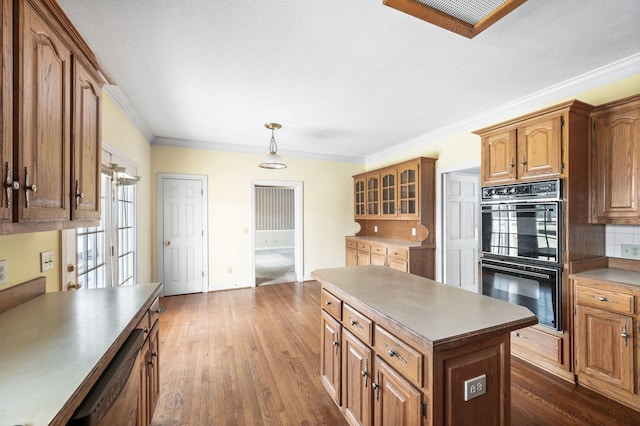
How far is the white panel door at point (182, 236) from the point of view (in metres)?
4.45

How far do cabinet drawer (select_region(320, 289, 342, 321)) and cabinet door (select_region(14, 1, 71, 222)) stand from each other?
153 cm

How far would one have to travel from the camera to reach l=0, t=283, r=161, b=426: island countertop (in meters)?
0.74

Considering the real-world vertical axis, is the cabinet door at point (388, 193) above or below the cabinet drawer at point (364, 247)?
above

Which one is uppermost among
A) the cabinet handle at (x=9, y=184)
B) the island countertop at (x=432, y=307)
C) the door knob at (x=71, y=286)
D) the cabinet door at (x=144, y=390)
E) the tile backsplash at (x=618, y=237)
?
the cabinet handle at (x=9, y=184)

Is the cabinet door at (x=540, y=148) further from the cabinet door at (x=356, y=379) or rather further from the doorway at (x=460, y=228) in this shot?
the cabinet door at (x=356, y=379)

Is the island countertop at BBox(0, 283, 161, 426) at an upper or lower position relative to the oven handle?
upper

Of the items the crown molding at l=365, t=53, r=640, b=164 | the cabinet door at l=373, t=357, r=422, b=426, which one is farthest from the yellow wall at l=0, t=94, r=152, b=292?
the crown molding at l=365, t=53, r=640, b=164

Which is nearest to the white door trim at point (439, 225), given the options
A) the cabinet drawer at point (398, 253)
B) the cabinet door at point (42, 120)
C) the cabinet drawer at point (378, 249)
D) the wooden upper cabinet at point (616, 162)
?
the cabinet drawer at point (398, 253)

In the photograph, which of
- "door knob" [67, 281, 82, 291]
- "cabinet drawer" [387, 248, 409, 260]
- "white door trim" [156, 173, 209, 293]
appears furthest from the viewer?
"white door trim" [156, 173, 209, 293]

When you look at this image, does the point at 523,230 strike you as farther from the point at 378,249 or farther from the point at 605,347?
the point at 378,249

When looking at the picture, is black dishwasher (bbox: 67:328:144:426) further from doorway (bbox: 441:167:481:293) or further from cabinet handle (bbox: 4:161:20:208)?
doorway (bbox: 441:167:481:293)

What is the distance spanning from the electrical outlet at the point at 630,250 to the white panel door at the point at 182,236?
5124mm

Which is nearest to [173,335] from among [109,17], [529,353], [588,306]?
[109,17]

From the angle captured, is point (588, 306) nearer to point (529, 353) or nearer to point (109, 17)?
point (529, 353)
